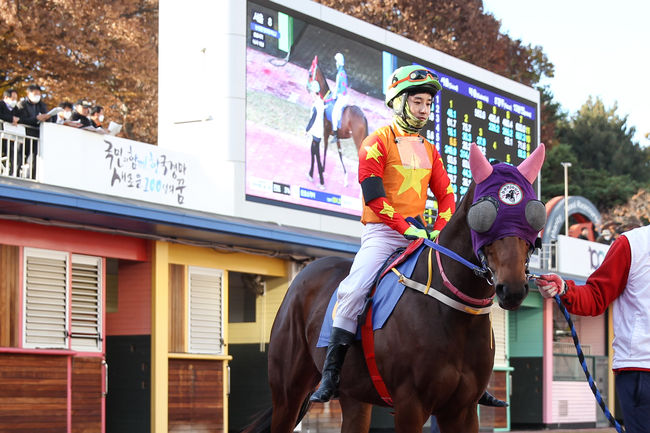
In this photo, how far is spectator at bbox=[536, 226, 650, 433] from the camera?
4.75 metres

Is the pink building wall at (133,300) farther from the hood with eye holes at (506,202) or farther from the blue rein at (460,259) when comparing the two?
the hood with eye holes at (506,202)

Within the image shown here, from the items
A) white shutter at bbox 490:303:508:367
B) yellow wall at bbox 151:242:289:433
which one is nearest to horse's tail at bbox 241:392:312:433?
yellow wall at bbox 151:242:289:433

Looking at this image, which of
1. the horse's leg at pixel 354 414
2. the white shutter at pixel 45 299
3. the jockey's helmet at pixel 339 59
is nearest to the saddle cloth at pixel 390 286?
the horse's leg at pixel 354 414

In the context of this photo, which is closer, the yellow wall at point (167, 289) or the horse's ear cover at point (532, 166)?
the horse's ear cover at point (532, 166)

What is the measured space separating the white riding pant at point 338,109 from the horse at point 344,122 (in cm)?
7

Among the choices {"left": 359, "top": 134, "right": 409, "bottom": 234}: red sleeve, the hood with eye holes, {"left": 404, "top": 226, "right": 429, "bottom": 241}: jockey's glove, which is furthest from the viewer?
{"left": 359, "top": 134, "right": 409, "bottom": 234}: red sleeve

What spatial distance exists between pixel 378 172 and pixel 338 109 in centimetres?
1043

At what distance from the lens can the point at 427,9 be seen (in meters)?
30.5

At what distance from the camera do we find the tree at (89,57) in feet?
76.6

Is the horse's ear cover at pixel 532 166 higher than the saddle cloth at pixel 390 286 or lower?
higher

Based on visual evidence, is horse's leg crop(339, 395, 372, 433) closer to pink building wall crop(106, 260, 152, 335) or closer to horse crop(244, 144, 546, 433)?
horse crop(244, 144, 546, 433)

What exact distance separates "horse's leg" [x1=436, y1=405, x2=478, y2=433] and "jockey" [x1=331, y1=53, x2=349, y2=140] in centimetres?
1101

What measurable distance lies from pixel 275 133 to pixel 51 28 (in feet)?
33.2

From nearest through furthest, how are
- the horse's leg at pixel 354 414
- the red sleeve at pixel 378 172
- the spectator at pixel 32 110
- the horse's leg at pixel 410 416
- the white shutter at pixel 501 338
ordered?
1. the horse's leg at pixel 410 416
2. the red sleeve at pixel 378 172
3. the horse's leg at pixel 354 414
4. the spectator at pixel 32 110
5. the white shutter at pixel 501 338
